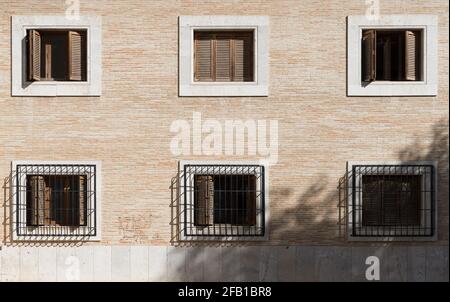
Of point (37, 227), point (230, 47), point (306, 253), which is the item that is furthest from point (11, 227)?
point (306, 253)

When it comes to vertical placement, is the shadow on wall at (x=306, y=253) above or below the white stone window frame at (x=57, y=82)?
below

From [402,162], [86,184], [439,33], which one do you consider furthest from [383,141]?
[86,184]

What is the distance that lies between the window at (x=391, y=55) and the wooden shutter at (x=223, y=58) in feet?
9.14

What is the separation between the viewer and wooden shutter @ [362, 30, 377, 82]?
1033 cm

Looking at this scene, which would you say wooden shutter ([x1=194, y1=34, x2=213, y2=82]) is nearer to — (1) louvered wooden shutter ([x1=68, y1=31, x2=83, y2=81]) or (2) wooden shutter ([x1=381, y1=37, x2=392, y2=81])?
(1) louvered wooden shutter ([x1=68, y1=31, x2=83, y2=81])

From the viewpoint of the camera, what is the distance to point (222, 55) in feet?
35.2

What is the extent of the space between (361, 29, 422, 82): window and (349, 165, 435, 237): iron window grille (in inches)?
74.7

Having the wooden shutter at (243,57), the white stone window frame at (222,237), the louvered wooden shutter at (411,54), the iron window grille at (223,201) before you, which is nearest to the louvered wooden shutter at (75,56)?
A: the white stone window frame at (222,237)

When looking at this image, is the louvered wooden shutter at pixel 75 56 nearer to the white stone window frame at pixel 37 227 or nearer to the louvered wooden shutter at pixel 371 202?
the white stone window frame at pixel 37 227

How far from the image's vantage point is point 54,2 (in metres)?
10.5

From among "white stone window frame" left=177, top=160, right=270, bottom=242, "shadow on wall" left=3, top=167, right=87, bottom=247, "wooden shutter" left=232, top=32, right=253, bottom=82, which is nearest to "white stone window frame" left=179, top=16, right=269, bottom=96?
"wooden shutter" left=232, top=32, right=253, bottom=82

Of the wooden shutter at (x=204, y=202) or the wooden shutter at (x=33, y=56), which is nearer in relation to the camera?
the wooden shutter at (x=33, y=56)

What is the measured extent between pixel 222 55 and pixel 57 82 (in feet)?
11.4

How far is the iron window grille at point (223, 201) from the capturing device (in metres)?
10.5
